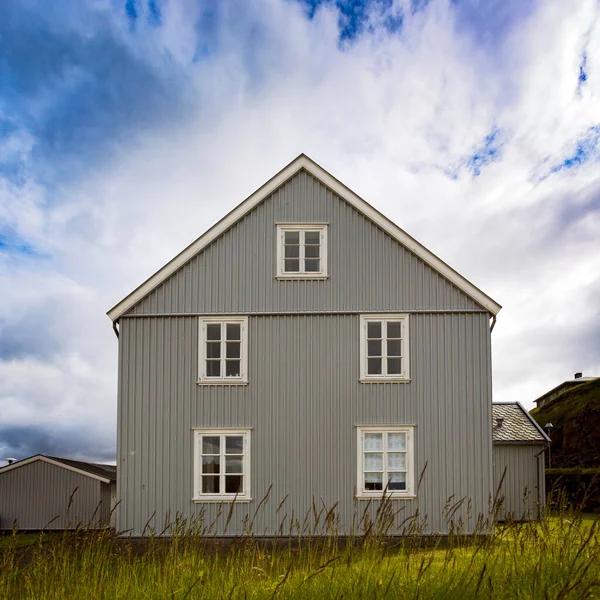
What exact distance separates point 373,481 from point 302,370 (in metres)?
3.55

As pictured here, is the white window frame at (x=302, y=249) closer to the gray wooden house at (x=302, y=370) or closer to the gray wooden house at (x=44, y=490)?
the gray wooden house at (x=302, y=370)

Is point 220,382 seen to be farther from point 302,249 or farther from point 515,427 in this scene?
point 515,427

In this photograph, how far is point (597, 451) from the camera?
3816 centimetres

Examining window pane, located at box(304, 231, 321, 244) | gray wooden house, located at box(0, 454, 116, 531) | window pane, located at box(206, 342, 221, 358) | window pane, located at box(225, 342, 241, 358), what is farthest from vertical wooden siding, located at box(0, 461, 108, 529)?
window pane, located at box(304, 231, 321, 244)

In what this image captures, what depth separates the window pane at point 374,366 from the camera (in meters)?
20.8

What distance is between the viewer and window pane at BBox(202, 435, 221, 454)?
67.2ft

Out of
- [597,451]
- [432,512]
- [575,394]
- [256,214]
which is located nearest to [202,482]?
→ [432,512]

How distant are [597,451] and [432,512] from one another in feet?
70.9

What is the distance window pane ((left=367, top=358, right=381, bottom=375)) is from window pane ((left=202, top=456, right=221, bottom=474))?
4791mm

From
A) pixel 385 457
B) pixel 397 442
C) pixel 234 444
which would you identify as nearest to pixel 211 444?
pixel 234 444

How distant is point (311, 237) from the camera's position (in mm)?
21359

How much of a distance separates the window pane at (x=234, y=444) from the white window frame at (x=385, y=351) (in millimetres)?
3720

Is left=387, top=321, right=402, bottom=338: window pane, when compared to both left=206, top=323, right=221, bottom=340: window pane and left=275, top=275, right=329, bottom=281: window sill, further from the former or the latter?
left=206, top=323, right=221, bottom=340: window pane

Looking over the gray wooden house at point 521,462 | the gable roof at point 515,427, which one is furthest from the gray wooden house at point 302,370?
the gable roof at point 515,427
